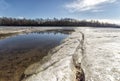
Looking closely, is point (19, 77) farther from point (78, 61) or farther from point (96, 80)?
point (96, 80)

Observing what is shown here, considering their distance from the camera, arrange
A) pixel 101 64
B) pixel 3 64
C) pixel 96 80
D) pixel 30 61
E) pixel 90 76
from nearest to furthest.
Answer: pixel 96 80
pixel 90 76
pixel 101 64
pixel 3 64
pixel 30 61

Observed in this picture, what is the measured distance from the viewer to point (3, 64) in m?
15.6

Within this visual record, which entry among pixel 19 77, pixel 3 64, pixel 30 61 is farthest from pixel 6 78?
pixel 30 61

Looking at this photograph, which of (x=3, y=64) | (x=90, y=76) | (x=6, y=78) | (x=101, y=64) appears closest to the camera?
(x=90, y=76)

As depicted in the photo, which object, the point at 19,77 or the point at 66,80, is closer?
the point at 66,80

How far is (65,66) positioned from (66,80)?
2270 mm

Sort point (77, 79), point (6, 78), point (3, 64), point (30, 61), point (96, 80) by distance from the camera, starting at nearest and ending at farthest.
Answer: point (96, 80) → point (77, 79) → point (6, 78) → point (3, 64) → point (30, 61)

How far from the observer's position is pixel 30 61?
16891mm

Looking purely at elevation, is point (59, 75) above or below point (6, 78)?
above

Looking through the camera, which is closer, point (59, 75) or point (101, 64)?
point (59, 75)

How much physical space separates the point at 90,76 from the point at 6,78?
6.41 meters

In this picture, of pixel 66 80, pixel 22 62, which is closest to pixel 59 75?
pixel 66 80

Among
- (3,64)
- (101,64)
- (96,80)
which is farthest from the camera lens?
(3,64)

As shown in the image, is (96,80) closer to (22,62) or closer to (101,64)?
(101,64)
